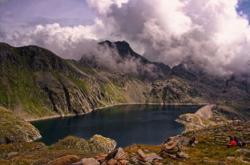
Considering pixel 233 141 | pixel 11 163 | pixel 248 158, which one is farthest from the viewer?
pixel 11 163

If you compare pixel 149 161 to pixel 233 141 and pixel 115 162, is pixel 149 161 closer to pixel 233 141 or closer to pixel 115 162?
pixel 115 162

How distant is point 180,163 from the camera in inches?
1754

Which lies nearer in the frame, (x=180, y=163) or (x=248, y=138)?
(x=180, y=163)

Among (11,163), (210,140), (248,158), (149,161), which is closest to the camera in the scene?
(149,161)

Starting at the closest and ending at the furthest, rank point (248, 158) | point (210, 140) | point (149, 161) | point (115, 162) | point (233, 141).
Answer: point (115, 162) → point (149, 161) → point (248, 158) → point (233, 141) → point (210, 140)

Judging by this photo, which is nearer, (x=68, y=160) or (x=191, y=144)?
(x=68, y=160)

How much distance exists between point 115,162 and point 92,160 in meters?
3.05

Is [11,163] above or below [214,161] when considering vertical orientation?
below

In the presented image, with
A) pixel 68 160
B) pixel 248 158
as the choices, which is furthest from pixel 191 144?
pixel 68 160

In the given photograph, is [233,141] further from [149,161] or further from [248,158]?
[149,161]

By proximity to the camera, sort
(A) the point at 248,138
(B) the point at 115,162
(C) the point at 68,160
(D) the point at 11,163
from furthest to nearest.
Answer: (D) the point at 11,163 → (A) the point at 248,138 → (C) the point at 68,160 → (B) the point at 115,162

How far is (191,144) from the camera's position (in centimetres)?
5847

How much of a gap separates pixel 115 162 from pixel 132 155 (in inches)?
186

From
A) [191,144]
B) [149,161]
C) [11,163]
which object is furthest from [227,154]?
[11,163]
